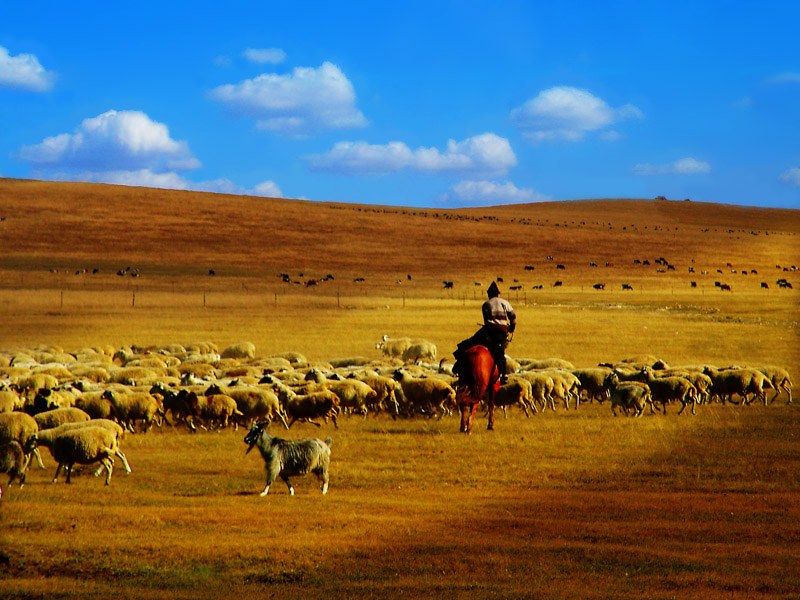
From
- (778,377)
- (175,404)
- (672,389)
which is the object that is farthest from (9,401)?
(778,377)

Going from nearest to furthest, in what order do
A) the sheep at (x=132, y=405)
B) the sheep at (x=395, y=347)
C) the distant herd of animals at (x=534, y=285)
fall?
the sheep at (x=132, y=405) → the sheep at (x=395, y=347) → the distant herd of animals at (x=534, y=285)

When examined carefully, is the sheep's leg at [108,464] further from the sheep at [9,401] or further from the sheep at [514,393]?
the sheep at [514,393]

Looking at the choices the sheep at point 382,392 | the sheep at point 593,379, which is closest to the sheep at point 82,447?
the sheep at point 382,392

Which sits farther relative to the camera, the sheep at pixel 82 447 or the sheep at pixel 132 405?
the sheep at pixel 132 405

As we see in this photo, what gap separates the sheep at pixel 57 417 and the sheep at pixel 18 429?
3.22 feet

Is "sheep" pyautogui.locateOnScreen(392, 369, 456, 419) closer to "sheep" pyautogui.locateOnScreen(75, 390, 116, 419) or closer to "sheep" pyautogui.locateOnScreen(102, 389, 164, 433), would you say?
"sheep" pyautogui.locateOnScreen(102, 389, 164, 433)

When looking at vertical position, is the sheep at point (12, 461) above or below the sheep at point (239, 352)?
below

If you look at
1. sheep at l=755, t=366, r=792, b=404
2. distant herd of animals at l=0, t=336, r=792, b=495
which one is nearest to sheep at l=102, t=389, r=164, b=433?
distant herd of animals at l=0, t=336, r=792, b=495

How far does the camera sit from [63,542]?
792 centimetres

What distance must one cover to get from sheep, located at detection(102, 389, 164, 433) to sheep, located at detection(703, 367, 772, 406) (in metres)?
11.5

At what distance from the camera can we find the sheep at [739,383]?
1814cm

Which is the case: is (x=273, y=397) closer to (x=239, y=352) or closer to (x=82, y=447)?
(x=82, y=447)

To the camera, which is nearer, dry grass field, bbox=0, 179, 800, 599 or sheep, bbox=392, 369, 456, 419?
dry grass field, bbox=0, 179, 800, 599

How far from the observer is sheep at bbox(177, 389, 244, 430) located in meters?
14.9
